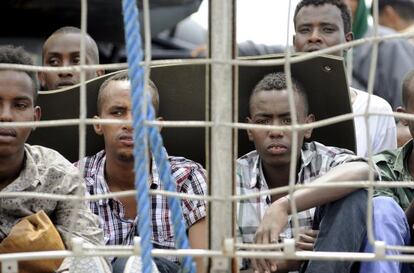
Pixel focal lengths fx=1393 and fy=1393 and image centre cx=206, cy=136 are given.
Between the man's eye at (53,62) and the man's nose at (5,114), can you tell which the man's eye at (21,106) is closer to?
the man's nose at (5,114)

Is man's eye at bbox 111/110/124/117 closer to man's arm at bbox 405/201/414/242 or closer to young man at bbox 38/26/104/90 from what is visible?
young man at bbox 38/26/104/90

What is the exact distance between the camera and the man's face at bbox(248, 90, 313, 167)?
167 inches

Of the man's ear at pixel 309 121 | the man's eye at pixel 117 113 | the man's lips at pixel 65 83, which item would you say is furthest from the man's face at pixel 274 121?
the man's lips at pixel 65 83

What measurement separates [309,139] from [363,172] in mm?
501

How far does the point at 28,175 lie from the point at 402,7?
3.94 m

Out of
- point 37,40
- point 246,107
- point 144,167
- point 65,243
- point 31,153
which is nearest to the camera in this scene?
point 144,167

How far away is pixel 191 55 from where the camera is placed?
771cm

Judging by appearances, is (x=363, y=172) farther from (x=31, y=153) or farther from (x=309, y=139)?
(x=31, y=153)

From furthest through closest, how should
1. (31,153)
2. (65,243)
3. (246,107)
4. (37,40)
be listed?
(37,40), (246,107), (31,153), (65,243)

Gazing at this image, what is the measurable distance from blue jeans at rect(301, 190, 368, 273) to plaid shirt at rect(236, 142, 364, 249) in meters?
0.27

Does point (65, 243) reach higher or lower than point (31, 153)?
lower

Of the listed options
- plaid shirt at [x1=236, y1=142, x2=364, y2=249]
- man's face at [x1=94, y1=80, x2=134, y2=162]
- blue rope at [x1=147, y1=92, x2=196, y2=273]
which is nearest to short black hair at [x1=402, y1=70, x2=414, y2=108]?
plaid shirt at [x1=236, y1=142, x2=364, y2=249]

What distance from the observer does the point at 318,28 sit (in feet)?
17.2

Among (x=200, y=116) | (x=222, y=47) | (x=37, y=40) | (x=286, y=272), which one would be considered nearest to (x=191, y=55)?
(x=37, y=40)
